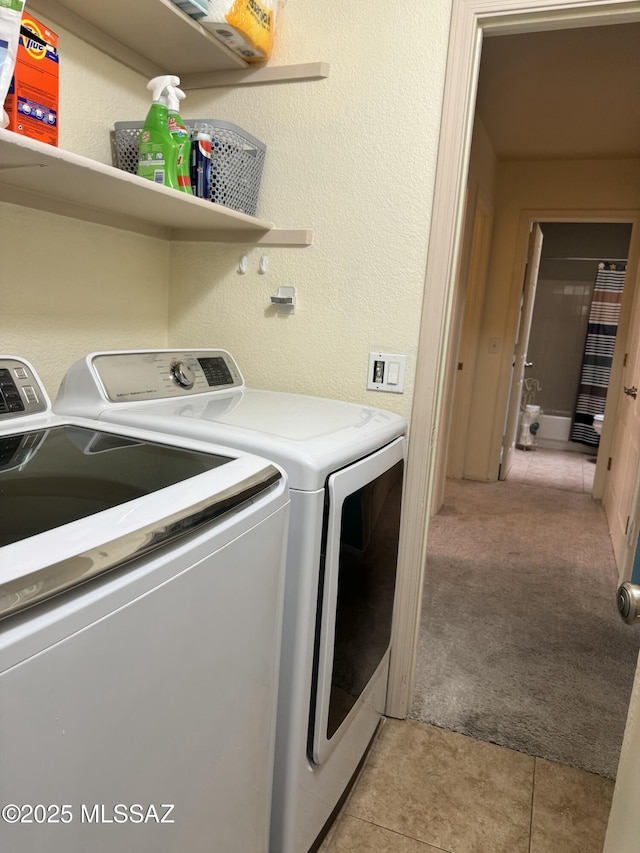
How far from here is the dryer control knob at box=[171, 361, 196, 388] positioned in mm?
1558

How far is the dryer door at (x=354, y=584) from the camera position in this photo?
45.6 inches

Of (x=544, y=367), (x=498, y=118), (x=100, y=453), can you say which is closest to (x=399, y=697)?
(x=100, y=453)

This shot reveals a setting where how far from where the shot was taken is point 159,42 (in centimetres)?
155

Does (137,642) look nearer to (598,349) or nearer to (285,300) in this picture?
(285,300)

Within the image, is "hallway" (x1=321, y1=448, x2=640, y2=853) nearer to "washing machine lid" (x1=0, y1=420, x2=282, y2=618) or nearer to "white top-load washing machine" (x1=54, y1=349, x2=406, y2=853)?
"white top-load washing machine" (x1=54, y1=349, x2=406, y2=853)

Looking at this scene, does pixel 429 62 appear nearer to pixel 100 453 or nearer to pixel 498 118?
pixel 100 453

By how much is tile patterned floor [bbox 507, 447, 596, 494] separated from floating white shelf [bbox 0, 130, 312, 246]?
3.51m

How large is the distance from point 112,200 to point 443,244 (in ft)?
2.88

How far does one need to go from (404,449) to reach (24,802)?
118cm

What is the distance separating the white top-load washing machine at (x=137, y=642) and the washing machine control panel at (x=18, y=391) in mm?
83

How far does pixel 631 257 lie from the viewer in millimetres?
4008

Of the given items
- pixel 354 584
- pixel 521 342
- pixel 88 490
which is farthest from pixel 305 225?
pixel 521 342

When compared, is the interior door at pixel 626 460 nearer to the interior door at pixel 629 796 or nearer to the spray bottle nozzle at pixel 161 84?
the interior door at pixel 629 796

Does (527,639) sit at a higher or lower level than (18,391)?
lower
